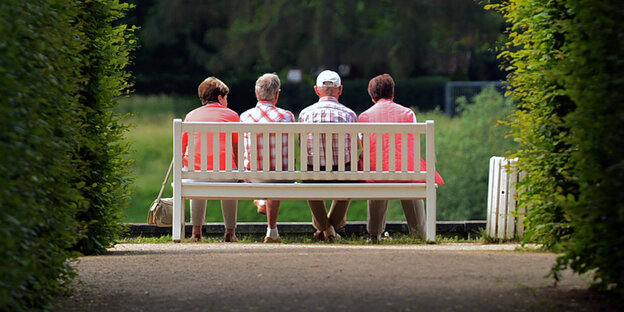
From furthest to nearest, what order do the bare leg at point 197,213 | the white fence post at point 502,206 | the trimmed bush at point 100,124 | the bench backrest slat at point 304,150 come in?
the bare leg at point 197,213, the white fence post at point 502,206, the bench backrest slat at point 304,150, the trimmed bush at point 100,124

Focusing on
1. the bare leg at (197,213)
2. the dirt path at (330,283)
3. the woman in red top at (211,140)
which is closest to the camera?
the dirt path at (330,283)

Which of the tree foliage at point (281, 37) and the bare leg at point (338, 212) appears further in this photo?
the tree foliage at point (281, 37)

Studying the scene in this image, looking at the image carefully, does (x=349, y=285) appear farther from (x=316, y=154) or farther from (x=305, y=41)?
(x=305, y=41)

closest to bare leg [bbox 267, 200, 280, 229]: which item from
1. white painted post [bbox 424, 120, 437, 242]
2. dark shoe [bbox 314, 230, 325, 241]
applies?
dark shoe [bbox 314, 230, 325, 241]

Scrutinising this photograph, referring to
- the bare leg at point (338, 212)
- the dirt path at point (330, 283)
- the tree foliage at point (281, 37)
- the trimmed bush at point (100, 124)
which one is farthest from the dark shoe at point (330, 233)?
the tree foliage at point (281, 37)

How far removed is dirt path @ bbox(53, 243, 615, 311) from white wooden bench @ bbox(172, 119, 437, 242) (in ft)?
5.90

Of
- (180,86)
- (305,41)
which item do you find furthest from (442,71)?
(180,86)

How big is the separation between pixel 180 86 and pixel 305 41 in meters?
3.99

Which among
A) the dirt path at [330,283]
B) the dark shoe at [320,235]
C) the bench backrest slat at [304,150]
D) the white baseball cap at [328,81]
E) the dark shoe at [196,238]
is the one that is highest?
the white baseball cap at [328,81]

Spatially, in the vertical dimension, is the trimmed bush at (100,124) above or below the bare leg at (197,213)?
above

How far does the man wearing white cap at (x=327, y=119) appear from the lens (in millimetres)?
9820

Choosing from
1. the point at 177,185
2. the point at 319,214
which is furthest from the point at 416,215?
the point at 177,185

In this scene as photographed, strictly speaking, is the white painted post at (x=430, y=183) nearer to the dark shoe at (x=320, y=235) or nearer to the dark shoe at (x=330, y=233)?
the dark shoe at (x=330, y=233)

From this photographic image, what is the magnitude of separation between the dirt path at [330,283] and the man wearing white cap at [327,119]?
89.7 inches
